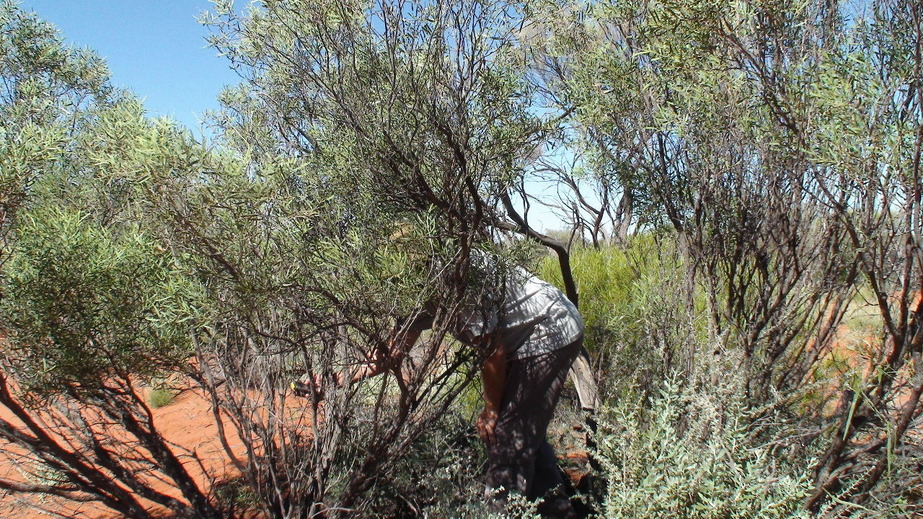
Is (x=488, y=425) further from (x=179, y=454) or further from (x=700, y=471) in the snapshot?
(x=179, y=454)

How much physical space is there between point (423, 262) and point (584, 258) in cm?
410

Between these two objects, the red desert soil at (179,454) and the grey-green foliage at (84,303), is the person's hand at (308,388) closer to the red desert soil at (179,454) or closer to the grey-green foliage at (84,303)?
Answer: the grey-green foliage at (84,303)

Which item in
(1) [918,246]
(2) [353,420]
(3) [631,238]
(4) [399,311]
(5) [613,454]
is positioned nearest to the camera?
(1) [918,246]

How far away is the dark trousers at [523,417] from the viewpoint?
3.03 metres

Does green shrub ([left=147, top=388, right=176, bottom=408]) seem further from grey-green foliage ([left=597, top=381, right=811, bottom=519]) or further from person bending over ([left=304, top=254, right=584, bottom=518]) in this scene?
grey-green foliage ([left=597, top=381, right=811, bottom=519])

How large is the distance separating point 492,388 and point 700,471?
977 mm

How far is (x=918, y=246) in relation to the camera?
2135 mm

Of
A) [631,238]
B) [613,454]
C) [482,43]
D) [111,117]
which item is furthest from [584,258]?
[111,117]

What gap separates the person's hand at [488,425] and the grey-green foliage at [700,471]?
50cm

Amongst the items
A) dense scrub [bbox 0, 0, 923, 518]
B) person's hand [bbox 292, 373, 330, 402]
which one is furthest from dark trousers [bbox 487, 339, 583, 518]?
person's hand [bbox 292, 373, 330, 402]

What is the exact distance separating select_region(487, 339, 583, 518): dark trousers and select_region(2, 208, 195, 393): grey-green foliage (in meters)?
1.47

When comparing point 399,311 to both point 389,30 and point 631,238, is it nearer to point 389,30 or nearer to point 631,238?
point 389,30

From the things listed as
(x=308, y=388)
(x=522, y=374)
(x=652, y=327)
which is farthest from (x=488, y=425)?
(x=652, y=327)

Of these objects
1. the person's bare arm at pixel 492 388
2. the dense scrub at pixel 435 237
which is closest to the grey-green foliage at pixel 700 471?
the dense scrub at pixel 435 237
